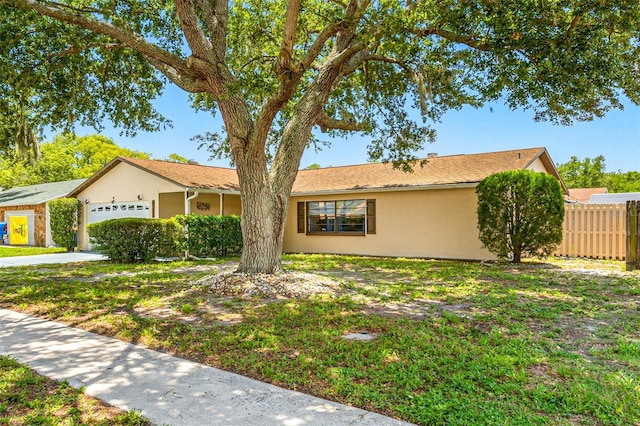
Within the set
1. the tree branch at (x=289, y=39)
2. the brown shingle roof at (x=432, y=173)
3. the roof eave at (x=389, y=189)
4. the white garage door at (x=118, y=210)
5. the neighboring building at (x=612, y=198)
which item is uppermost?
the tree branch at (x=289, y=39)

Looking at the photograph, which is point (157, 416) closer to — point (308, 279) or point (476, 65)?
point (308, 279)

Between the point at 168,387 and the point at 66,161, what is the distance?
40795mm

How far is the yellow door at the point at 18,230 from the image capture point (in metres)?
22.1

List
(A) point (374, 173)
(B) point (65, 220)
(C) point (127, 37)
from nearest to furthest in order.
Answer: (C) point (127, 37), (A) point (374, 173), (B) point (65, 220)

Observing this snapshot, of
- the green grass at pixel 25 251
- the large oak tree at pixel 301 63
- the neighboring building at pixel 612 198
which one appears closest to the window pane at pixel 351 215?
the large oak tree at pixel 301 63

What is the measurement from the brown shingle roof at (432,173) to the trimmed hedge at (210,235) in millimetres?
3212

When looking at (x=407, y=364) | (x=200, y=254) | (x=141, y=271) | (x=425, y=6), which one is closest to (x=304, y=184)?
(x=200, y=254)

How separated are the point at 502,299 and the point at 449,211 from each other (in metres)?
6.86

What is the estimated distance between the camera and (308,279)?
844 centimetres

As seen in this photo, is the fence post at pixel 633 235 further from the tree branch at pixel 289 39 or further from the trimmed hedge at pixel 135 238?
the trimmed hedge at pixel 135 238

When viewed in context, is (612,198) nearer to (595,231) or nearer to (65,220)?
(595,231)

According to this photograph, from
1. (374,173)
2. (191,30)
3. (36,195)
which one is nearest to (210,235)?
(374,173)

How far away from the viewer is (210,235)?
47.3 ft

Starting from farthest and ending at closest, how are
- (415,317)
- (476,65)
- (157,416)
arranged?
(476,65) < (415,317) < (157,416)
